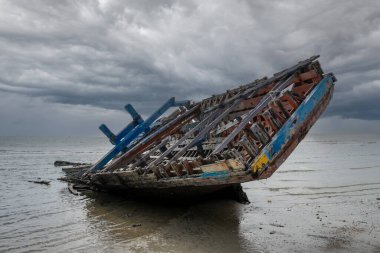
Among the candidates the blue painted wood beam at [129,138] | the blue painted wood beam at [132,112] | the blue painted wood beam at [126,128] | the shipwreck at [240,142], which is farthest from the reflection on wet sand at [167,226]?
the blue painted wood beam at [132,112]

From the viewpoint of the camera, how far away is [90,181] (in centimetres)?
1129

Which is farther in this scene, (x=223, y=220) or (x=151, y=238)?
(x=223, y=220)

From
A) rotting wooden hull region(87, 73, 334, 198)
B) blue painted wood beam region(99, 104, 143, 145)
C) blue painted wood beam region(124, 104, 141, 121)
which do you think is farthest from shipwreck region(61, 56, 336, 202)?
blue painted wood beam region(124, 104, 141, 121)

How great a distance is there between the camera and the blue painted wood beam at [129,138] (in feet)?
36.9

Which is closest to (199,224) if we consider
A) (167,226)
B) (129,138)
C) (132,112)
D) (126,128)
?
(167,226)

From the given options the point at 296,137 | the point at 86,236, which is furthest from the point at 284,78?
the point at 86,236

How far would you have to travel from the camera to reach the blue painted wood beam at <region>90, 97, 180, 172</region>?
36.9 feet

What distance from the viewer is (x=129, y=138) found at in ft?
36.9

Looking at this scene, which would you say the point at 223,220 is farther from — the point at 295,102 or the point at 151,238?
the point at 295,102

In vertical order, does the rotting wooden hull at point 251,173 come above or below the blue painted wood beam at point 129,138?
below

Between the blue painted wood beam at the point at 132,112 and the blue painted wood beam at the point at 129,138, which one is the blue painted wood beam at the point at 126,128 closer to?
the blue painted wood beam at the point at 132,112

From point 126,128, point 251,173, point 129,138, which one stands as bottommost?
point 251,173

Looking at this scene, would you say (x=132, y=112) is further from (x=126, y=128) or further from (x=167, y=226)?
(x=167, y=226)

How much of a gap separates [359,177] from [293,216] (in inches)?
377
